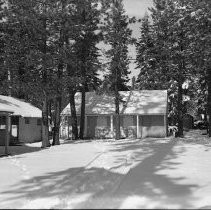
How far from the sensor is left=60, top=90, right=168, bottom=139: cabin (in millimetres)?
49625

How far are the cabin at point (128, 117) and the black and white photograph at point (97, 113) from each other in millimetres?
106

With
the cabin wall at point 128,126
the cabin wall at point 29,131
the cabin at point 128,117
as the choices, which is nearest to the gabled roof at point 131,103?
the cabin at point 128,117

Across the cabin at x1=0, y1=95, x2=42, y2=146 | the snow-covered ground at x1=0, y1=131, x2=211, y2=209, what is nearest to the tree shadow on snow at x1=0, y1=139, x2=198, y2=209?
the snow-covered ground at x1=0, y1=131, x2=211, y2=209

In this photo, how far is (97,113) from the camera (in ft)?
165

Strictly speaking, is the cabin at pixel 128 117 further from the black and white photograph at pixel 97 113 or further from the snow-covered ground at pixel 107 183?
the snow-covered ground at pixel 107 183

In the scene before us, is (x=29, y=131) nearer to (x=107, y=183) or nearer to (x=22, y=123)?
(x=22, y=123)

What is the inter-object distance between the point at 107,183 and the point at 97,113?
36.4 meters

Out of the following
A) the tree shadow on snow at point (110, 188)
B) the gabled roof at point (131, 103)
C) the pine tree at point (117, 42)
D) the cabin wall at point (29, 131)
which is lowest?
the tree shadow on snow at point (110, 188)

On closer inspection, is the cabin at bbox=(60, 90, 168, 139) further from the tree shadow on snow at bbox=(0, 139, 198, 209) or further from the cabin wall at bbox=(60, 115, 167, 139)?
the tree shadow on snow at bbox=(0, 139, 198, 209)

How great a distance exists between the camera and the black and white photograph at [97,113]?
13062 millimetres

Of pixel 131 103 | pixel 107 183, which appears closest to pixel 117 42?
pixel 131 103

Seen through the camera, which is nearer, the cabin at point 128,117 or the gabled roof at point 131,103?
the cabin at point 128,117

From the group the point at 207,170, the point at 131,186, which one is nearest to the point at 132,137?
the point at 207,170

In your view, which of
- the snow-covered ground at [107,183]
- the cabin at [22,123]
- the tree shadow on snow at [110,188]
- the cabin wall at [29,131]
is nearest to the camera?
the tree shadow on snow at [110,188]
